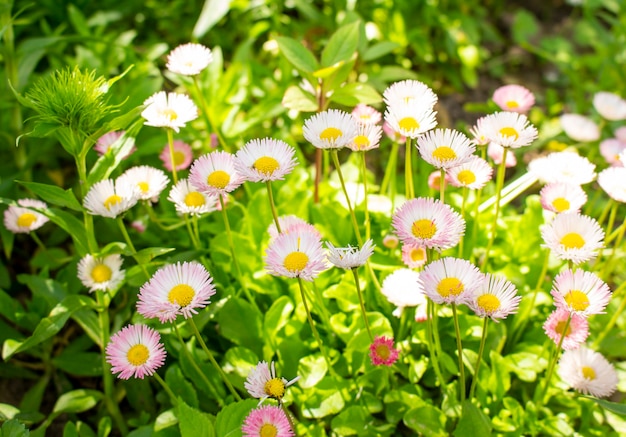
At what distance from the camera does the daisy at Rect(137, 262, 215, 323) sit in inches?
41.5

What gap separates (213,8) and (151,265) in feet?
3.37

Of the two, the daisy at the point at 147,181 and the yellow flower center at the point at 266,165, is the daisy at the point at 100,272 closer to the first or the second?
the daisy at the point at 147,181

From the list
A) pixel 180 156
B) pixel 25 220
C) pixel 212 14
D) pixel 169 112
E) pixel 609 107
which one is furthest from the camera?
pixel 212 14

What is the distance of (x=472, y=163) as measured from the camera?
1282 mm

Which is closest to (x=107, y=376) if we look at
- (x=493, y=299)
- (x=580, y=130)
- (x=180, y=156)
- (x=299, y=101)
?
(x=180, y=156)

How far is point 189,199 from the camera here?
1.31 metres

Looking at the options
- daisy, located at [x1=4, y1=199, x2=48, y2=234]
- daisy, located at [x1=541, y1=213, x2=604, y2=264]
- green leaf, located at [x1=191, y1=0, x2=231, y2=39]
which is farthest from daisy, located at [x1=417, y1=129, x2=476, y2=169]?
green leaf, located at [x1=191, y1=0, x2=231, y2=39]

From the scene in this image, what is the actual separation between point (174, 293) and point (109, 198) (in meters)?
0.28

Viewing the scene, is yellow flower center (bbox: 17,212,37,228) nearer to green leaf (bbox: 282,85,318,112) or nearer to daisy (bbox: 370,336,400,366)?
green leaf (bbox: 282,85,318,112)

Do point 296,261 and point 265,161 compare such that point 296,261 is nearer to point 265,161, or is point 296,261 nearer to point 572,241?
point 265,161

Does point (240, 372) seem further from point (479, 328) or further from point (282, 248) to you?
point (479, 328)

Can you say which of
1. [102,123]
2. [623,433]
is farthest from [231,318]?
[623,433]

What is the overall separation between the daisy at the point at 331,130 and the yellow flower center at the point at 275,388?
39 cm

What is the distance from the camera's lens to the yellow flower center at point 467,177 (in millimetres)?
1265
